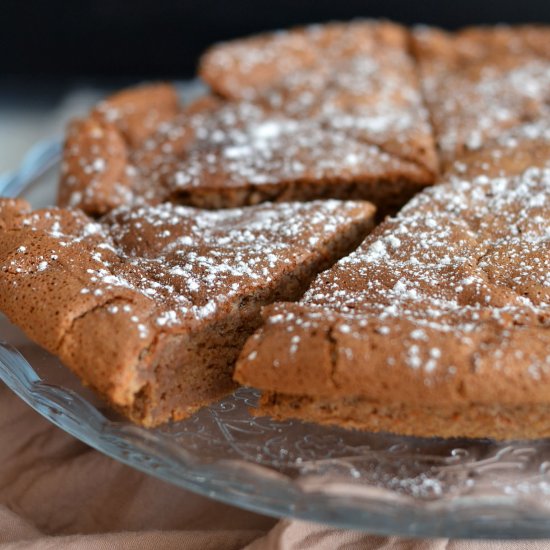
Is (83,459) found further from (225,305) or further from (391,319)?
(391,319)

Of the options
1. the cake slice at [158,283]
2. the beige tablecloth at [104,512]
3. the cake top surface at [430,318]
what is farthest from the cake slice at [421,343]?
the beige tablecloth at [104,512]

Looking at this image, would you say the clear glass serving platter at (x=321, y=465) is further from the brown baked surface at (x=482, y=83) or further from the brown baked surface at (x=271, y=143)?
the brown baked surface at (x=482, y=83)

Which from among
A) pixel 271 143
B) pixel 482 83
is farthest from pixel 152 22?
pixel 482 83

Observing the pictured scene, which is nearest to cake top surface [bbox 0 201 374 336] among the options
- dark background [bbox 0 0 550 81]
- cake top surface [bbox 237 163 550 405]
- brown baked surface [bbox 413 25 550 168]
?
cake top surface [bbox 237 163 550 405]

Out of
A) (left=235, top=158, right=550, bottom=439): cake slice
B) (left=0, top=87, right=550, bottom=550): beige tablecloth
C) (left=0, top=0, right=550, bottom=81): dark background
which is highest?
(left=0, top=0, right=550, bottom=81): dark background

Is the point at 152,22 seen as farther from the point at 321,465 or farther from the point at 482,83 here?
the point at 321,465

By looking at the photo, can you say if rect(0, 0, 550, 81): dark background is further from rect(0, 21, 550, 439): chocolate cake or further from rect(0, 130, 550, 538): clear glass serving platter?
rect(0, 130, 550, 538): clear glass serving platter
